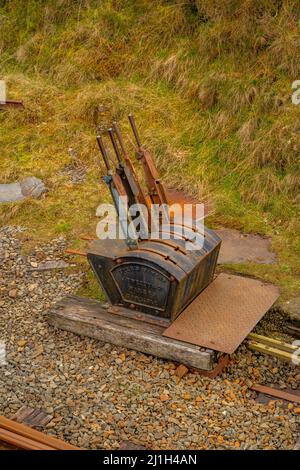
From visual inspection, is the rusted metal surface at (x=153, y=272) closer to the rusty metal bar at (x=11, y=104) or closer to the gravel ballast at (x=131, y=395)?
the gravel ballast at (x=131, y=395)

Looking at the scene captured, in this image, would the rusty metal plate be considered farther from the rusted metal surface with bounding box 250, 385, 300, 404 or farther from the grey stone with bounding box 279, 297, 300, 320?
the rusted metal surface with bounding box 250, 385, 300, 404

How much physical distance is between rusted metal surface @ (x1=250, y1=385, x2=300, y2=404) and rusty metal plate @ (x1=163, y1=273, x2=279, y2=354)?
1.41ft

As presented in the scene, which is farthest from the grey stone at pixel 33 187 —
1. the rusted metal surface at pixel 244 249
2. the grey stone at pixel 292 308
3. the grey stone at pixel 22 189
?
the grey stone at pixel 292 308

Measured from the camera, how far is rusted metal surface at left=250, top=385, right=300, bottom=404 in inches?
223

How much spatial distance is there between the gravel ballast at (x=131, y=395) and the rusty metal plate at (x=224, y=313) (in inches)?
11.7

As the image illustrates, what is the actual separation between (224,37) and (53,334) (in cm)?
654

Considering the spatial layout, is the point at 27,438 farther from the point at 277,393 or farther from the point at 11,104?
the point at 11,104

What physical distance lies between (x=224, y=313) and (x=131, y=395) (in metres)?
1.28

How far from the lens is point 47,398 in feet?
18.7

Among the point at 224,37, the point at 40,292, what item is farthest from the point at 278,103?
the point at 40,292

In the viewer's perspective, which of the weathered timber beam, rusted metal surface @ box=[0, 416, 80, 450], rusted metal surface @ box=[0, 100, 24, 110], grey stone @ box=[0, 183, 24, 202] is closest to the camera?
rusted metal surface @ box=[0, 416, 80, 450]

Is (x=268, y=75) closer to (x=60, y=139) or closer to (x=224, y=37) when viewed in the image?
(x=224, y=37)

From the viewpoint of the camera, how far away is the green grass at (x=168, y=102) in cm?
884

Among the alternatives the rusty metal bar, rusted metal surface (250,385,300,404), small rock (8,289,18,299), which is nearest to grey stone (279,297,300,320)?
rusted metal surface (250,385,300,404)
